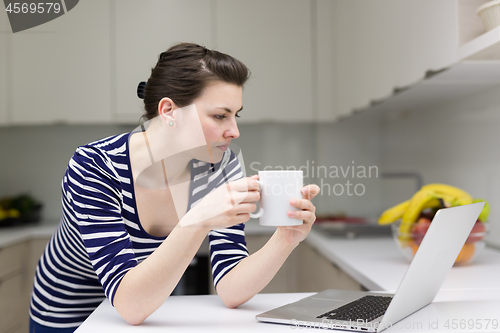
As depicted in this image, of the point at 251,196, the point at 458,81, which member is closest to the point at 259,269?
the point at 251,196

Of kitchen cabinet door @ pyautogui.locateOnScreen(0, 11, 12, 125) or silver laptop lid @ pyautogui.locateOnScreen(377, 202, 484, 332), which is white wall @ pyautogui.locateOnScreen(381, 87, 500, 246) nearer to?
silver laptop lid @ pyautogui.locateOnScreen(377, 202, 484, 332)

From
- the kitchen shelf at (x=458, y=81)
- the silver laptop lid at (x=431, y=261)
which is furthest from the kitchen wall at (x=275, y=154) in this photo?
the silver laptop lid at (x=431, y=261)

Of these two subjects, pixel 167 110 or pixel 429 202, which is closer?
pixel 167 110

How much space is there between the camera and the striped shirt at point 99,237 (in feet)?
2.56

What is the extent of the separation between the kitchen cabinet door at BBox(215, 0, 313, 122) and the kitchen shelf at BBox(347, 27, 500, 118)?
45 cm

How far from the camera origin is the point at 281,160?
284 cm

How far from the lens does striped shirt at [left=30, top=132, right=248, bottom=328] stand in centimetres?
78

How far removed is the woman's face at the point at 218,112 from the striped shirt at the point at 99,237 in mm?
146

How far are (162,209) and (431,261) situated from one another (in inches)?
21.4

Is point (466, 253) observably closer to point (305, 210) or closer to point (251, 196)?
point (305, 210)

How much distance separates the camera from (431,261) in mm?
678

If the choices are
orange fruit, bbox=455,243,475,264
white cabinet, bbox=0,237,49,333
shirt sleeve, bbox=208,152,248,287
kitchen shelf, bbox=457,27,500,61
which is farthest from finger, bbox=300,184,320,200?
white cabinet, bbox=0,237,49,333

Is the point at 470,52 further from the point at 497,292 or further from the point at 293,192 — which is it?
the point at 293,192

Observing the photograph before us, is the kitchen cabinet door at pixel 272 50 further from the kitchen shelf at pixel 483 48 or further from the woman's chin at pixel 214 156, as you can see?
the woman's chin at pixel 214 156
